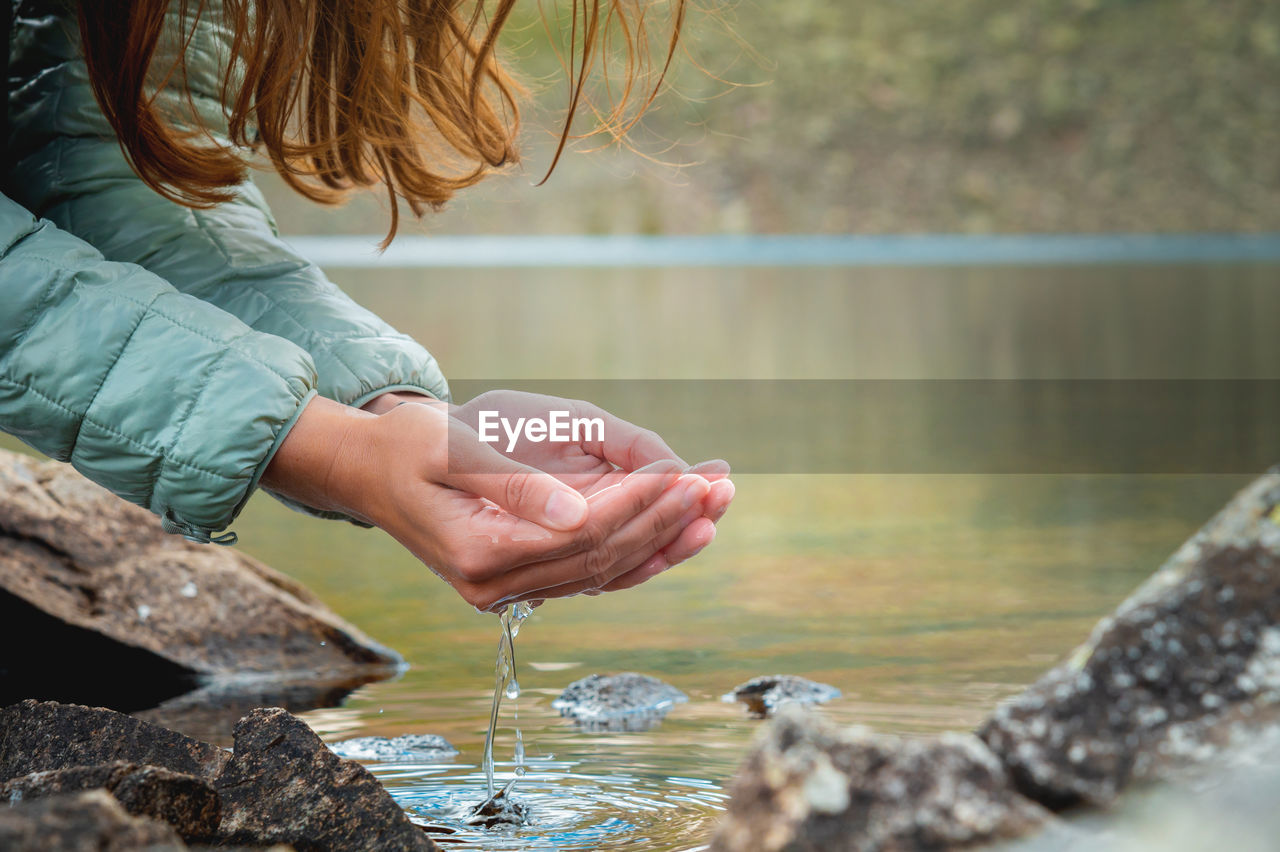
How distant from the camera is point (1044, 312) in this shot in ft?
48.5

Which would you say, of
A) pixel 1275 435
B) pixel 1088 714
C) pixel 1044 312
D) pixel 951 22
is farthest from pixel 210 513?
pixel 951 22

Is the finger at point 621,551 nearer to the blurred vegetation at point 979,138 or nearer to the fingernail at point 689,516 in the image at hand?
the fingernail at point 689,516

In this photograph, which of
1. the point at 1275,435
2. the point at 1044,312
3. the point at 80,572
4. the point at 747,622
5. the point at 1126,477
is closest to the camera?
the point at 80,572

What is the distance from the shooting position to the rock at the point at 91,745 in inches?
65.6

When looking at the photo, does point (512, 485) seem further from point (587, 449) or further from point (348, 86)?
point (348, 86)

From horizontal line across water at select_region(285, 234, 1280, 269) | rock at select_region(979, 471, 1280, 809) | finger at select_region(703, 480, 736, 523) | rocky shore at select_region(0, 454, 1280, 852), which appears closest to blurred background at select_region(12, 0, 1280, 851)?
rocky shore at select_region(0, 454, 1280, 852)

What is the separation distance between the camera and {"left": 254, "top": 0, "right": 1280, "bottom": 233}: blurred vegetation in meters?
50.8

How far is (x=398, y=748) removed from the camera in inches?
84.0

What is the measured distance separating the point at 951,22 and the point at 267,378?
6095 centimetres

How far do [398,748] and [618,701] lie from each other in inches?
16.0

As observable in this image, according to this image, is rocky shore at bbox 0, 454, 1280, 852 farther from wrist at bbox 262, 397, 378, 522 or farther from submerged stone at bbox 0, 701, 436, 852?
wrist at bbox 262, 397, 378, 522

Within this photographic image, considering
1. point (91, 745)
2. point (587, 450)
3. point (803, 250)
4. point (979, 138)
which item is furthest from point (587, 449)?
point (979, 138)

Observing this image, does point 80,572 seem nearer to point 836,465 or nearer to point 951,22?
point 836,465

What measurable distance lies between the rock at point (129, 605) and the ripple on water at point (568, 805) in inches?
29.9
